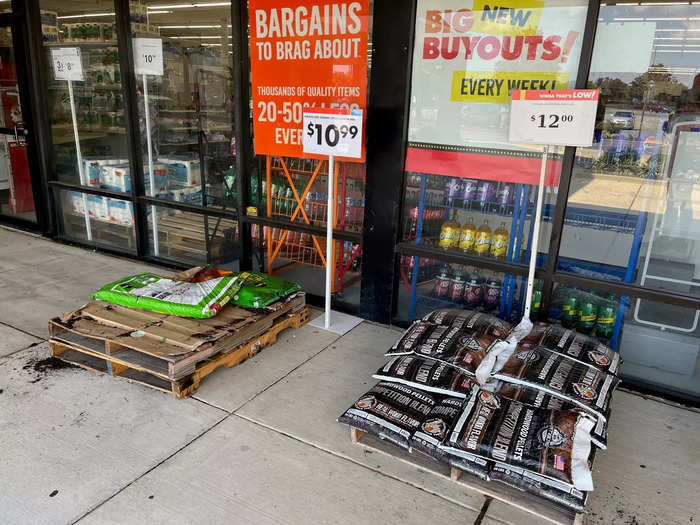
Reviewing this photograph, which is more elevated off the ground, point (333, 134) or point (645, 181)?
point (333, 134)

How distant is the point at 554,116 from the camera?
131 inches

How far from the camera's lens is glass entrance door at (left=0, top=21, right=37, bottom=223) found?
21.6ft

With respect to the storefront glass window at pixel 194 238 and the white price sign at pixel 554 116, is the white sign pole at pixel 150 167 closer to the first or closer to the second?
the storefront glass window at pixel 194 238

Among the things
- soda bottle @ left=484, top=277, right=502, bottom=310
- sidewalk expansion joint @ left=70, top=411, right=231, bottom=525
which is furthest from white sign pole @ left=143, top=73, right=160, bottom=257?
soda bottle @ left=484, top=277, right=502, bottom=310

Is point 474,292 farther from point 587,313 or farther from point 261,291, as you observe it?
point 261,291

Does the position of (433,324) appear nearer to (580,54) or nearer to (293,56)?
(580,54)

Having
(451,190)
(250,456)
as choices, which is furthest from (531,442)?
(451,190)

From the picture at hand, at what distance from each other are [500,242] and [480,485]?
1.97 metres

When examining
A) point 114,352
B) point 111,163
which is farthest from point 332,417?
point 111,163

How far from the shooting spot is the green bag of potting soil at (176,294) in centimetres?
378

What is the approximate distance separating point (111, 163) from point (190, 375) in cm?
371

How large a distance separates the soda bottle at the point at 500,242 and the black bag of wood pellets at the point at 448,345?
2.69 feet

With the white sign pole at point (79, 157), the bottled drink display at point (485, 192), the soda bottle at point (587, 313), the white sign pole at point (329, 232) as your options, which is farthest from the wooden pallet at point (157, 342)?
the white sign pole at point (79, 157)

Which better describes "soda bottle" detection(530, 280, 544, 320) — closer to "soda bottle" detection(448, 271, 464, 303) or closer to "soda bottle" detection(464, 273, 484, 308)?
"soda bottle" detection(464, 273, 484, 308)
